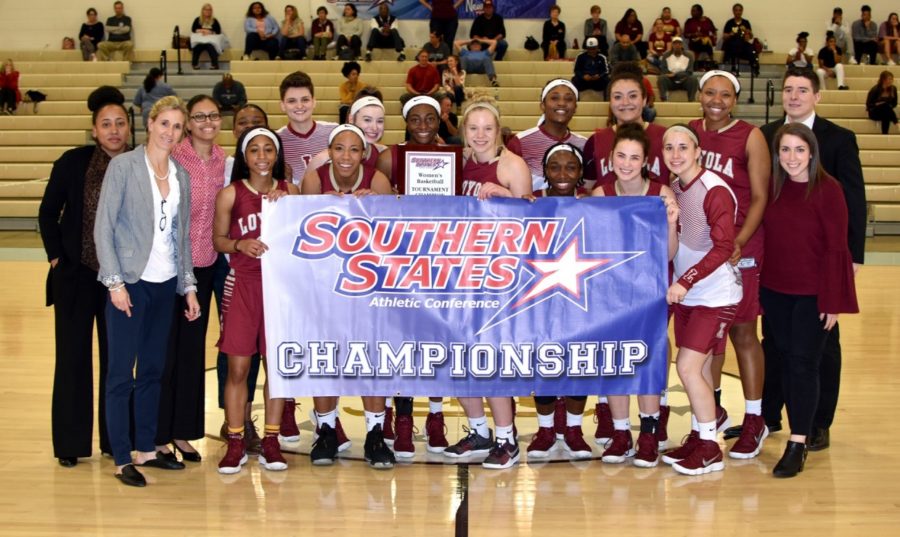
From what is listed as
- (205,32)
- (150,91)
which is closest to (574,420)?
(150,91)

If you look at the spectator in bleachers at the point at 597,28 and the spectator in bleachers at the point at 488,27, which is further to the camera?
the spectator in bleachers at the point at 597,28

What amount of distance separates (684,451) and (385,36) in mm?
13393

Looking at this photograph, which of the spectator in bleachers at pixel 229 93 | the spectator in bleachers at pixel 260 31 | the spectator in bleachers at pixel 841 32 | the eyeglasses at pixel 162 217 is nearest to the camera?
the eyeglasses at pixel 162 217

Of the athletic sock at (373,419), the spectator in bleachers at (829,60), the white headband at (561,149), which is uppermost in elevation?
the spectator in bleachers at (829,60)

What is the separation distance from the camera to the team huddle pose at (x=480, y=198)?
16.1 ft

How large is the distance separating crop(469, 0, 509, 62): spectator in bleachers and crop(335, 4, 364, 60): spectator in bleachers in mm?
1868

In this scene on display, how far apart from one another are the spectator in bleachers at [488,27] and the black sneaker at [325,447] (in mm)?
12788

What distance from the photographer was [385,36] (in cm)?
1758

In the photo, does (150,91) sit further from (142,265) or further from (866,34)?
(866,34)

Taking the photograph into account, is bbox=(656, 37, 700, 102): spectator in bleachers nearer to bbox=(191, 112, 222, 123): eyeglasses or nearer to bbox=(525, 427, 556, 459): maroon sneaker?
bbox=(525, 427, 556, 459): maroon sneaker

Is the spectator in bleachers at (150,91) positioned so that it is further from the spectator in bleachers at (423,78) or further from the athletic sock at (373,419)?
the athletic sock at (373,419)

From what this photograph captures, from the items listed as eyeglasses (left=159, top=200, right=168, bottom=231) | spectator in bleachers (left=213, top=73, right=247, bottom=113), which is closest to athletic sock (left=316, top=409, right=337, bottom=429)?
eyeglasses (left=159, top=200, right=168, bottom=231)

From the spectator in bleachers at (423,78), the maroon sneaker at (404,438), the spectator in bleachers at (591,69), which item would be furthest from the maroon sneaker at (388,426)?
the spectator in bleachers at (591,69)

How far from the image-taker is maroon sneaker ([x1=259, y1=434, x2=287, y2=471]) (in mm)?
5113
